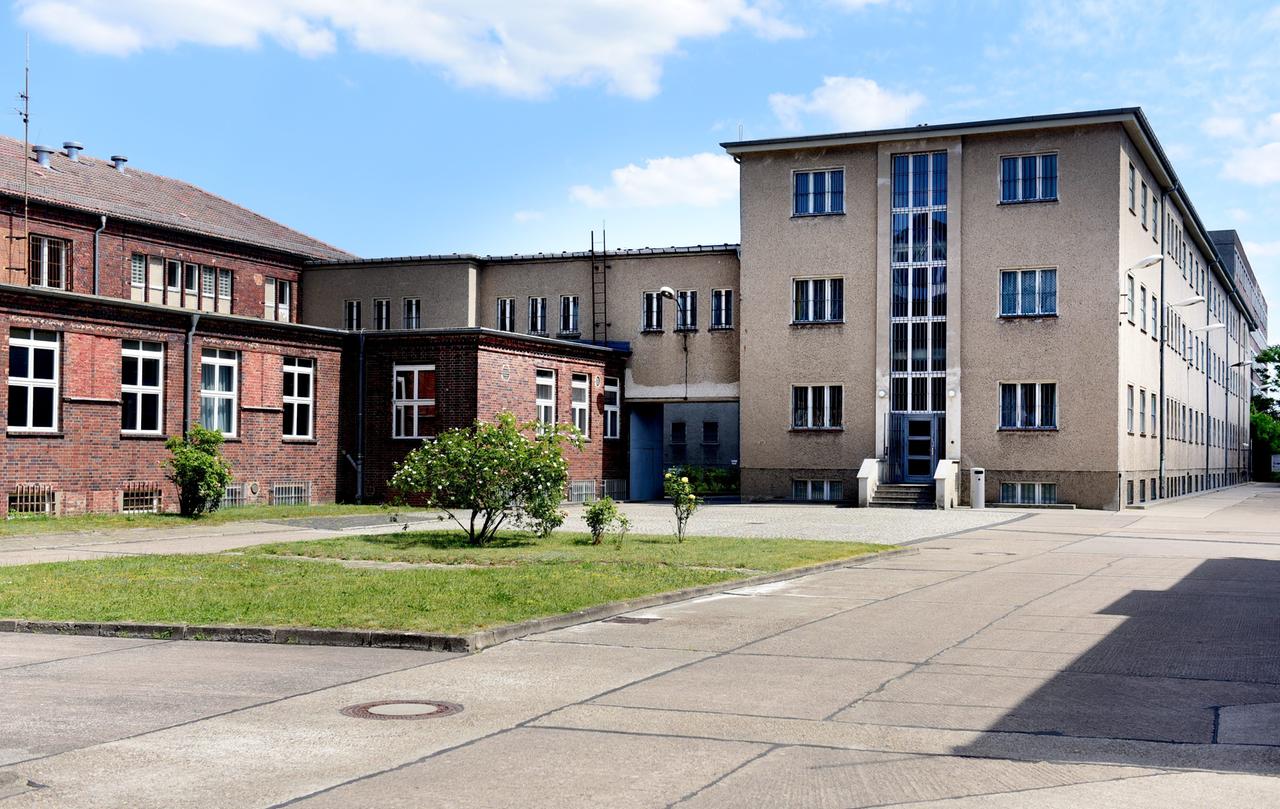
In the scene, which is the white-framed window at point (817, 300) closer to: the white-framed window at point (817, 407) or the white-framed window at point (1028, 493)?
the white-framed window at point (817, 407)

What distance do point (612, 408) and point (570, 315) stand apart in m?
3.95

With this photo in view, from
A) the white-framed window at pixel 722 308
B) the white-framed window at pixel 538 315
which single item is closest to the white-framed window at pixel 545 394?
the white-framed window at pixel 538 315

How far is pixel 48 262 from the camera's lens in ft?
127

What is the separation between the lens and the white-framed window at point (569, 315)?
43531mm

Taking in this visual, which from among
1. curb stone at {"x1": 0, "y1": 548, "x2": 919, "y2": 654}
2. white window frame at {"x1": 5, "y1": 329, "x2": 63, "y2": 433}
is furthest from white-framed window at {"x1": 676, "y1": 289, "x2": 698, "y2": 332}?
curb stone at {"x1": 0, "y1": 548, "x2": 919, "y2": 654}

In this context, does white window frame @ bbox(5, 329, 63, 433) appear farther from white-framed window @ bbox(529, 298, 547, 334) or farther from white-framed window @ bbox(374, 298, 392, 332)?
white-framed window @ bbox(529, 298, 547, 334)

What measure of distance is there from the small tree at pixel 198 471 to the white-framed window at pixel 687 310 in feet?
60.0

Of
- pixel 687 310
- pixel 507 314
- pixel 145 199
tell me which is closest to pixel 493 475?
pixel 687 310

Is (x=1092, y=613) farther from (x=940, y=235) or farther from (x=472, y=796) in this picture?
(x=940, y=235)

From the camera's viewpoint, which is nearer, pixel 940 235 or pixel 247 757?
pixel 247 757

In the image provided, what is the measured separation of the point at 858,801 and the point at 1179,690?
13.9 feet

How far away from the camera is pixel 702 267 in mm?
42375

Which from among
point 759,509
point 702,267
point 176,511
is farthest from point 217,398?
point 702,267

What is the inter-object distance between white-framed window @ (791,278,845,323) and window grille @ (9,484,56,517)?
22.7 metres
